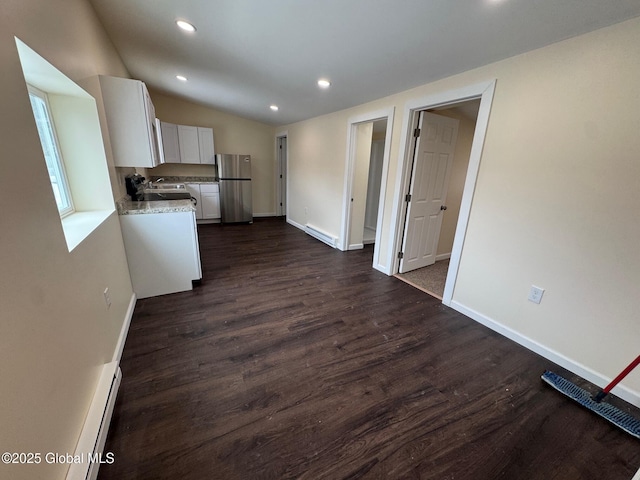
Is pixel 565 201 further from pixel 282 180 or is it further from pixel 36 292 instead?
pixel 282 180

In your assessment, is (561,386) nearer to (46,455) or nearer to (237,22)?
(46,455)

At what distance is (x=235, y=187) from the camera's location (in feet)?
18.7

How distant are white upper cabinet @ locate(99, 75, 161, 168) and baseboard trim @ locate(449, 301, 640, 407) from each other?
3.53 m

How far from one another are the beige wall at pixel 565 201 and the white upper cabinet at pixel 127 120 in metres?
2.88

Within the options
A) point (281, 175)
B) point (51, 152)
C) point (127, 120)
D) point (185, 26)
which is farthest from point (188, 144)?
point (51, 152)

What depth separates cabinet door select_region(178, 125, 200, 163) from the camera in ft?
17.4

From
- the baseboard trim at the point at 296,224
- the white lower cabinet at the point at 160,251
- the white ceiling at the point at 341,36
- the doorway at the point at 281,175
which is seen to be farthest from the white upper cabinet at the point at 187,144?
the white lower cabinet at the point at 160,251

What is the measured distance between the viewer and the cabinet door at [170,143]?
5094 mm

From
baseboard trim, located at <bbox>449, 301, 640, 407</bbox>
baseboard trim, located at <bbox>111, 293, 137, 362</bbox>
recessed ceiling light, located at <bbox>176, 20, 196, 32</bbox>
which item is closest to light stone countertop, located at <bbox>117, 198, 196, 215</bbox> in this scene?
baseboard trim, located at <bbox>111, 293, 137, 362</bbox>

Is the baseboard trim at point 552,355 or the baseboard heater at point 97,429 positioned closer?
the baseboard heater at point 97,429

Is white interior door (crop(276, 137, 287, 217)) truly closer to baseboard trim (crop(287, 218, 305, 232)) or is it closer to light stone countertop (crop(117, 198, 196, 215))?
baseboard trim (crop(287, 218, 305, 232))

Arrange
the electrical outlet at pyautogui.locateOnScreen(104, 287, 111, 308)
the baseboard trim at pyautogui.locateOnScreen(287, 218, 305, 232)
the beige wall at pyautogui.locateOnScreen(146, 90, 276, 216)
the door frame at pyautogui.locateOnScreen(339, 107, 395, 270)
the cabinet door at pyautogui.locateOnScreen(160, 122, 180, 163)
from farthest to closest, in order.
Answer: the baseboard trim at pyautogui.locateOnScreen(287, 218, 305, 232)
the beige wall at pyautogui.locateOnScreen(146, 90, 276, 216)
the cabinet door at pyautogui.locateOnScreen(160, 122, 180, 163)
the door frame at pyautogui.locateOnScreen(339, 107, 395, 270)
the electrical outlet at pyautogui.locateOnScreen(104, 287, 111, 308)

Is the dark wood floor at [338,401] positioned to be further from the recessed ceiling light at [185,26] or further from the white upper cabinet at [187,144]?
the white upper cabinet at [187,144]

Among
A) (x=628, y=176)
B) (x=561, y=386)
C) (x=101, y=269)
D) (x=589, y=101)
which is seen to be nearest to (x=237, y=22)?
(x=101, y=269)
